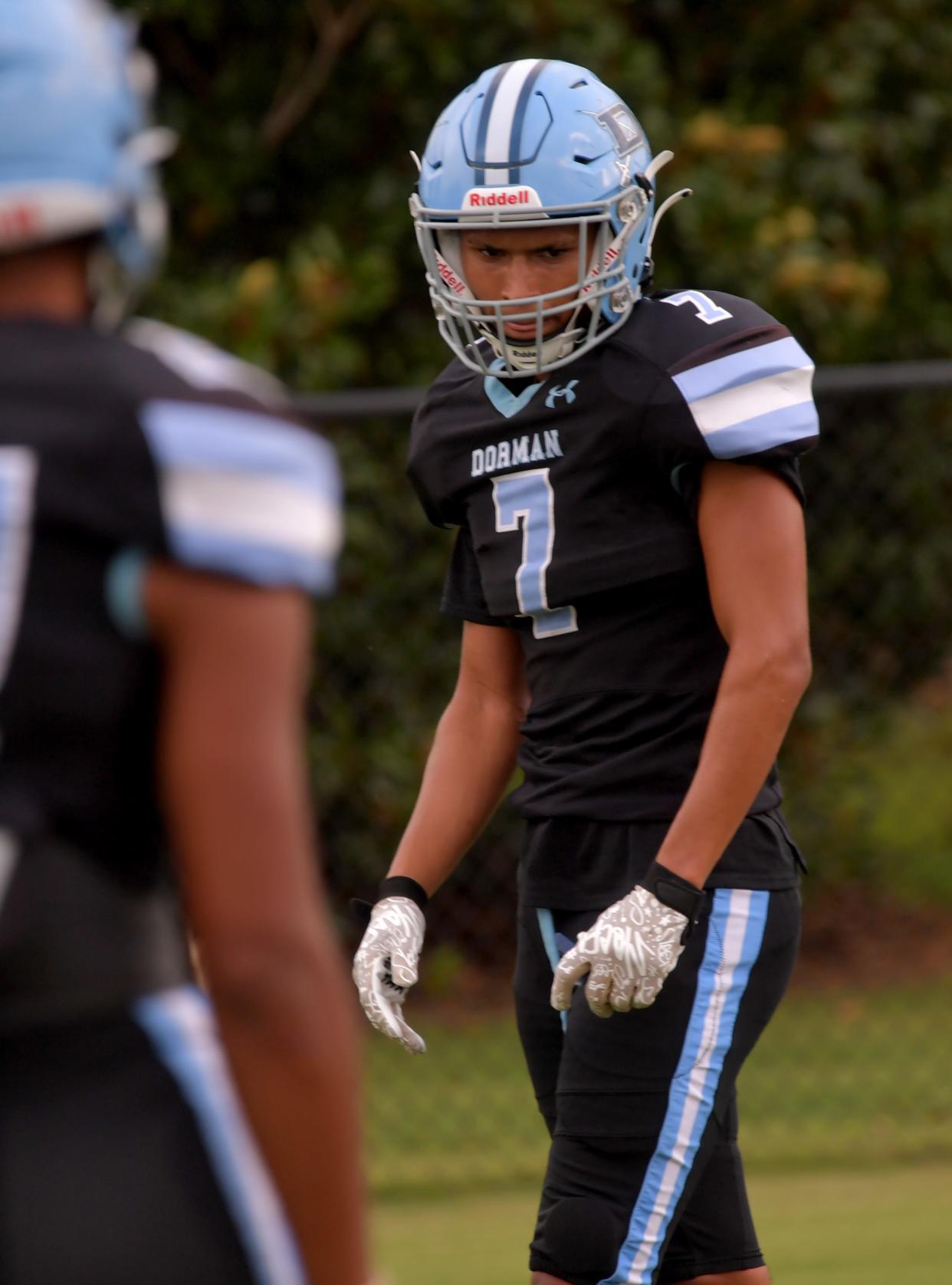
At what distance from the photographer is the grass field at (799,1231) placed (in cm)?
467

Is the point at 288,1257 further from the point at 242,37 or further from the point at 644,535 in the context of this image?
the point at 242,37

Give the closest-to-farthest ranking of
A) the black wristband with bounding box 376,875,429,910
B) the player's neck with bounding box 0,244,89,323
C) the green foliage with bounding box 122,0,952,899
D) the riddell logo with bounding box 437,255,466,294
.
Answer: the player's neck with bounding box 0,244,89,323
the riddell logo with bounding box 437,255,466,294
the black wristband with bounding box 376,875,429,910
the green foliage with bounding box 122,0,952,899

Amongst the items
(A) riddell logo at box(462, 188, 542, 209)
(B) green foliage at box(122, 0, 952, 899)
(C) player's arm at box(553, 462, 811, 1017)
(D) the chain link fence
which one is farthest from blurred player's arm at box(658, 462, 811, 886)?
(B) green foliage at box(122, 0, 952, 899)

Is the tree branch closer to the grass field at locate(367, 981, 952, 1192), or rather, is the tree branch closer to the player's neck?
the grass field at locate(367, 981, 952, 1192)

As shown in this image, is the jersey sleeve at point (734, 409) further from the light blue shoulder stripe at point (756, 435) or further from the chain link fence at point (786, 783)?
the chain link fence at point (786, 783)

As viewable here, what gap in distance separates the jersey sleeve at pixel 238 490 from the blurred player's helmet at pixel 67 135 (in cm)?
17

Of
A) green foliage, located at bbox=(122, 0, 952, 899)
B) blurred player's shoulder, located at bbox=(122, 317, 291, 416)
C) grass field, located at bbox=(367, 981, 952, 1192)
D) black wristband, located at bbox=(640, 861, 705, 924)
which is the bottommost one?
grass field, located at bbox=(367, 981, 952, 1192)

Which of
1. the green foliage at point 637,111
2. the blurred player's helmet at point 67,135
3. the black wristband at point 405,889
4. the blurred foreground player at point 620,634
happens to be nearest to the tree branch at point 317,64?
the green foliage at point 637,111

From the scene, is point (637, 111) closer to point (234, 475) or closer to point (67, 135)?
point (67, 135)

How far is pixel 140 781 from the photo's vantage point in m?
1.46

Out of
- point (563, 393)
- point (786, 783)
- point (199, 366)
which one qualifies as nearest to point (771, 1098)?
point (786, 783)

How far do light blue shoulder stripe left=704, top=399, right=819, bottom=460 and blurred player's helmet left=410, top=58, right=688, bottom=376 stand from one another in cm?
26

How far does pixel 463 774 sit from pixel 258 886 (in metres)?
1.86

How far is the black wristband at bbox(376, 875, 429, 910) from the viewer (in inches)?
126
